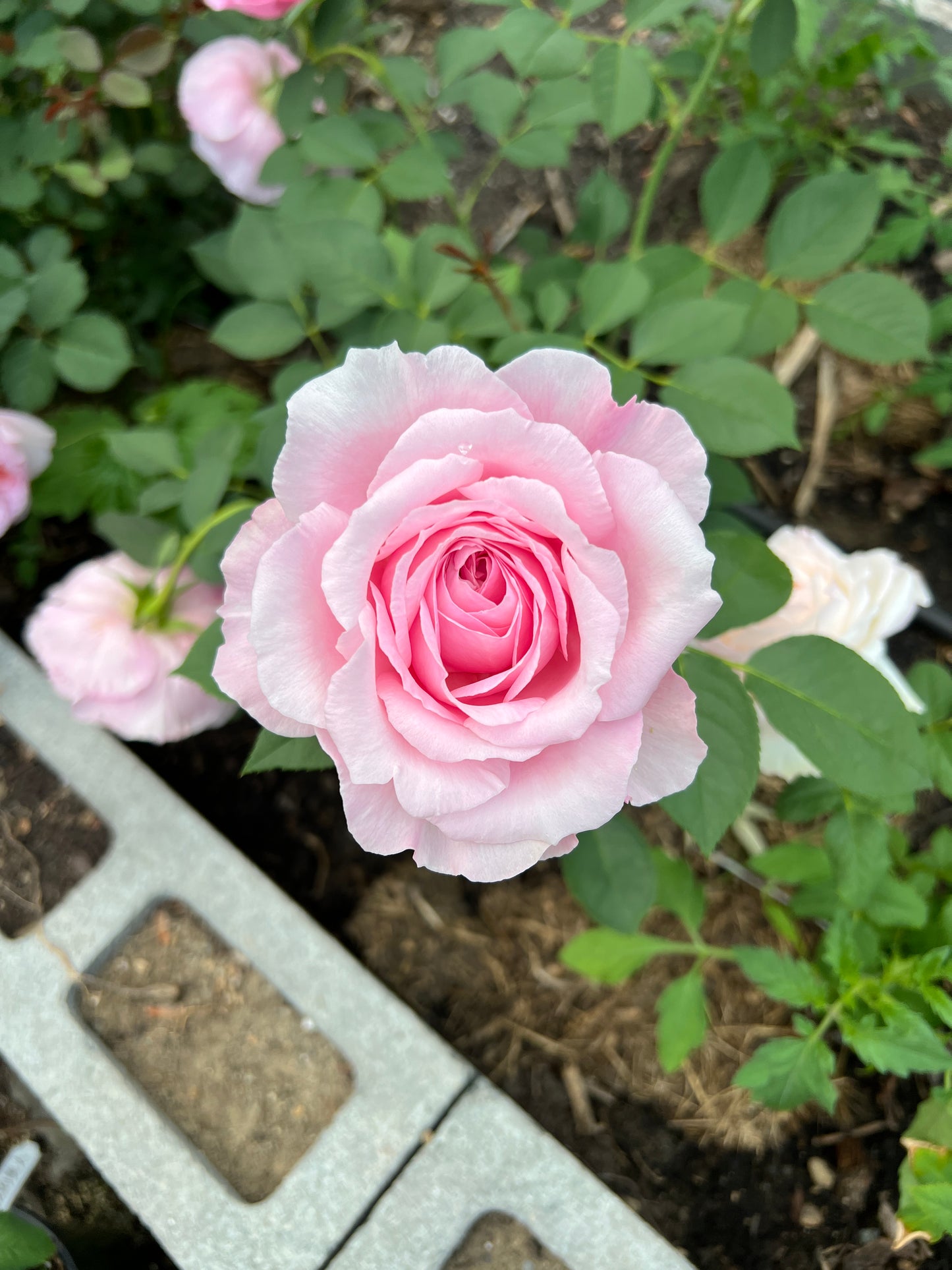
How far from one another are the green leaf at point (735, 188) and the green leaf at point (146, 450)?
65cm

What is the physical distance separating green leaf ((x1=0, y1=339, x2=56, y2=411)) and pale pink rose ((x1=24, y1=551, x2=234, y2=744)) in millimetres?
247

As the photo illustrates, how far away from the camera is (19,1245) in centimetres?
74

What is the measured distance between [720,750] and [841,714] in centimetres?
11

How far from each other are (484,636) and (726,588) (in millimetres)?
289

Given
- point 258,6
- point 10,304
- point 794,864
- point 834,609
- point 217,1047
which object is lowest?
point 217,1047

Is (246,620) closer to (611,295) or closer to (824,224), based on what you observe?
(611,295)

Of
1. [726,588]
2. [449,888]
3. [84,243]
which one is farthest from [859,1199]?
[84,243]

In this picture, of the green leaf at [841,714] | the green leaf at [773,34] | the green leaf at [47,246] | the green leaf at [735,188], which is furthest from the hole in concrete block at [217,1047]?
the green leaf at [773,34]

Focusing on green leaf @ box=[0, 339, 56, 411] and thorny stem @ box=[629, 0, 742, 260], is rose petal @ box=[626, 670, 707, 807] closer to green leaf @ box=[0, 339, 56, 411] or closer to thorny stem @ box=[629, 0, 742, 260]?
thorny stem @ box=[629, 0, 742, 260]

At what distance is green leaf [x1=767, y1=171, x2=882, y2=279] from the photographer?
88 cm

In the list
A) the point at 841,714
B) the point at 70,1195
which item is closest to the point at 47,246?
the point at 841,714

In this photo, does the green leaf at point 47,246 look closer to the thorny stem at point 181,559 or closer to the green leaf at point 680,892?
the thorny stem at point 181,559

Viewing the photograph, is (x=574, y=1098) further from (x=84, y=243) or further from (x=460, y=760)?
(x=84, y=243)

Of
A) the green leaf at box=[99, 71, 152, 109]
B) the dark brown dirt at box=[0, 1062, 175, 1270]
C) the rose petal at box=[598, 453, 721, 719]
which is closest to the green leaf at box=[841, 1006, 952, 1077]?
the rose petal at box=[598, 453, 721, 719]
